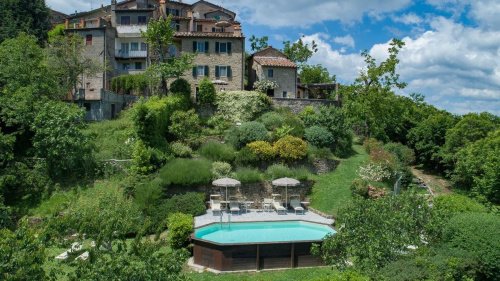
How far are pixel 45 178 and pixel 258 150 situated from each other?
1353 centimetres

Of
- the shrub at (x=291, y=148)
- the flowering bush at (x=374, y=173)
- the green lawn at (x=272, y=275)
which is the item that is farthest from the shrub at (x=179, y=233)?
the flowering bush at (x=374, y=173)

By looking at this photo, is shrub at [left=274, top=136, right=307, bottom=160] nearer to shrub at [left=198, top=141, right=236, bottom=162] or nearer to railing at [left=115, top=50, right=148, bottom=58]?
shrub at [left=198, top=141, right=236, bottom=162]

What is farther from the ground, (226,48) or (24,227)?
(226,48)

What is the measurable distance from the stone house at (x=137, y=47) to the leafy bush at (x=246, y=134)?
9.22 meters

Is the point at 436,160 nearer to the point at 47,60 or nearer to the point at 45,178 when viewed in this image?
the point at 45,178

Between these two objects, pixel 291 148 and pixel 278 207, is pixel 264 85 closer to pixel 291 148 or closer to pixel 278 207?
pixel 291 148

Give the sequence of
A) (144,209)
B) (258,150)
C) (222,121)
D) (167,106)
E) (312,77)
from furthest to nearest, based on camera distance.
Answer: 1. (312,77)
2. (222,121)
3. (167,106)
4. (258,150)
5. (144,209)

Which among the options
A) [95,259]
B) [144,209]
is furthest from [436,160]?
[95,259]

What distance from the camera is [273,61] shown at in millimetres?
43719

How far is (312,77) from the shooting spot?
57812 mm

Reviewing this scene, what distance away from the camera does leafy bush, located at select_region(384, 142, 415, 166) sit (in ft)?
115

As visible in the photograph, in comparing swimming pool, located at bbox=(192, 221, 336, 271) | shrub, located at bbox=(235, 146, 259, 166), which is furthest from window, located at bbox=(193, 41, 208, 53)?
swimming pool, located at bbox=(192, 221, 336, 271)

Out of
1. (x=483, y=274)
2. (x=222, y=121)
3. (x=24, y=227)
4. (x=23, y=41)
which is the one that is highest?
(x=23, y=41)

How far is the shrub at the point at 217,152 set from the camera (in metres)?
30.4
